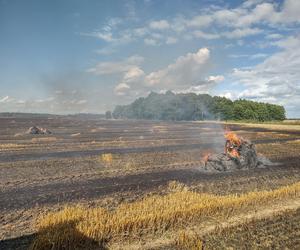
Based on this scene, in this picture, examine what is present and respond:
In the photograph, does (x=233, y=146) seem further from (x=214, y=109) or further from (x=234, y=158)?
(x=214, y=109)

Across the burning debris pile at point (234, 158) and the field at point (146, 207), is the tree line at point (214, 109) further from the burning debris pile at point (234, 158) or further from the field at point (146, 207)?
the burning debris pile at point (234, 158)

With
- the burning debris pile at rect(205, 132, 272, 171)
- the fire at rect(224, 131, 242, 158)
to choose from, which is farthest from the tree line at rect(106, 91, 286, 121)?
the fire at rect(224, 131, 242, 158)

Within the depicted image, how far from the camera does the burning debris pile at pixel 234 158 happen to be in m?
24.1

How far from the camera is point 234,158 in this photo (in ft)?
80.1

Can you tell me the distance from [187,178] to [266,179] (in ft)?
17.4

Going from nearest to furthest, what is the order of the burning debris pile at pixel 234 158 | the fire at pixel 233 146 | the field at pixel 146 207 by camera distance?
1. the field at pixel 146 207
2. the burning debris pile at pixel 234 158
3. the fire at pixel 233 146

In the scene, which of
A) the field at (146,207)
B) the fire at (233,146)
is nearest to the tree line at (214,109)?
the field at (146,207)

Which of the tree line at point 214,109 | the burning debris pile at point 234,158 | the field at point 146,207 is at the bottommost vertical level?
the field at point 146,207

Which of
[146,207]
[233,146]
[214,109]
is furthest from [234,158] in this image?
[214,109]

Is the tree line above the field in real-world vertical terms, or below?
above

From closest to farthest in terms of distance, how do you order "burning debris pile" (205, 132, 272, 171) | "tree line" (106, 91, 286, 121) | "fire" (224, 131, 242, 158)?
"burning debris pile" (205, 132, 272, 171), "fire" (224, 131, 242, 158), "tree line" (106, 91, 286, 121)

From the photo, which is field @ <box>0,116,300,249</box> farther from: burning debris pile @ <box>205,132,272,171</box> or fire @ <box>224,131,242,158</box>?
fire @ <box>224,131,242,158</box>

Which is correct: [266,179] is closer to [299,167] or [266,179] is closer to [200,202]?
[299,167]

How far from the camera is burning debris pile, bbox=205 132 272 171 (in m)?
24.1
